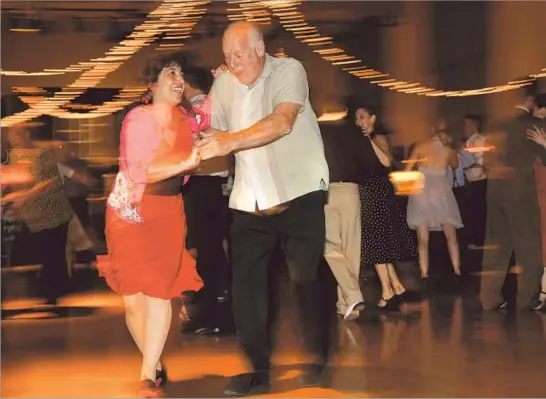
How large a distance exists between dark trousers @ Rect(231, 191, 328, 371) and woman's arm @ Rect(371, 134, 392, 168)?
1013 mm

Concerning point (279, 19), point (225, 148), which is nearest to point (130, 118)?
point (225, 148)

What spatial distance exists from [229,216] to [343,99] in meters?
0.70

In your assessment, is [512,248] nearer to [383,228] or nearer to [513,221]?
[513,221]

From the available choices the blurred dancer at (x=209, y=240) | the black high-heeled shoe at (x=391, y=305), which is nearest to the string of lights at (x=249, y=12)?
the blurred dancer at (x=209, y=240)

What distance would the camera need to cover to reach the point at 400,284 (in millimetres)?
5672

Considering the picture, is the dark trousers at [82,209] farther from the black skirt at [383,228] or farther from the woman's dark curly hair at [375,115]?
the black skirt at [383,228]

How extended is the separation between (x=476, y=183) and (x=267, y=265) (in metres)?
1.64

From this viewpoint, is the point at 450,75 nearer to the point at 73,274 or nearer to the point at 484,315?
the point at 484,315

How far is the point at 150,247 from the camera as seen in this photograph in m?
4.03

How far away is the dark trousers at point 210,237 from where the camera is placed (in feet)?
15.7

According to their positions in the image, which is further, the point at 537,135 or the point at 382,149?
the point at 537,135

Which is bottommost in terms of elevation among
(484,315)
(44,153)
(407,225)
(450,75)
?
(484,315)

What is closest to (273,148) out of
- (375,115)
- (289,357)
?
(289,357)

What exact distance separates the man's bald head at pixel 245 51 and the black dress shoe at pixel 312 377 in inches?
40.9
